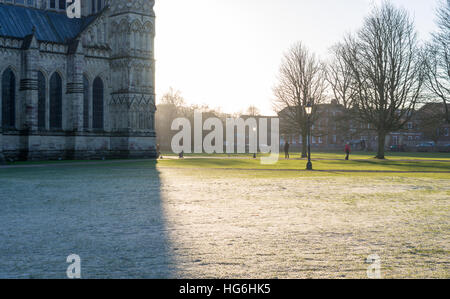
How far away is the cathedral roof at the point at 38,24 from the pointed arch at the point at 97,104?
14.8 feet

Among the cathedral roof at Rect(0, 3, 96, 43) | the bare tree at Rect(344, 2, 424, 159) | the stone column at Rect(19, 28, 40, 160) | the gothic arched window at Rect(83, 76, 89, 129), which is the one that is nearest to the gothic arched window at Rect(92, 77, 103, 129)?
the gothic arched window at Rect(83, 76, 89, 129)

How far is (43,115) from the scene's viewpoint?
130ft

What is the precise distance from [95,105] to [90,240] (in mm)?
36779

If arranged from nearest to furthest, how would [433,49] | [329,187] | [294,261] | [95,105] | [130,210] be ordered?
[294,261] < [130,210] < [329,187] < [433,49] < [95,105]

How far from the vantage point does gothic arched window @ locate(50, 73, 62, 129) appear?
40250 mm

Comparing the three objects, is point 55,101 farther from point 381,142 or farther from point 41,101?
point 381,142

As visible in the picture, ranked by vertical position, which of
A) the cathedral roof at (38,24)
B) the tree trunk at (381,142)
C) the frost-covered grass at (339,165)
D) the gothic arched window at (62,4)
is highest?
the gothic arched window at (62,4)

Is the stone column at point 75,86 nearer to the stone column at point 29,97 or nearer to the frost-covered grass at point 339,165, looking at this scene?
the stone column at point 29,97

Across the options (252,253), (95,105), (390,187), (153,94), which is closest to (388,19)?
(153,94)

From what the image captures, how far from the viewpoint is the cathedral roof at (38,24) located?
128 feet

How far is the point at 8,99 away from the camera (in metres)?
37.9

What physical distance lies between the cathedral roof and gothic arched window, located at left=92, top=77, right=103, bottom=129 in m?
4.53

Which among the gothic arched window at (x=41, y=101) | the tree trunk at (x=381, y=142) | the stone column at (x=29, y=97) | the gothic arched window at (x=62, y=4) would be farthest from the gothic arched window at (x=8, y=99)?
the tree trunk at (x=381, y=142)
